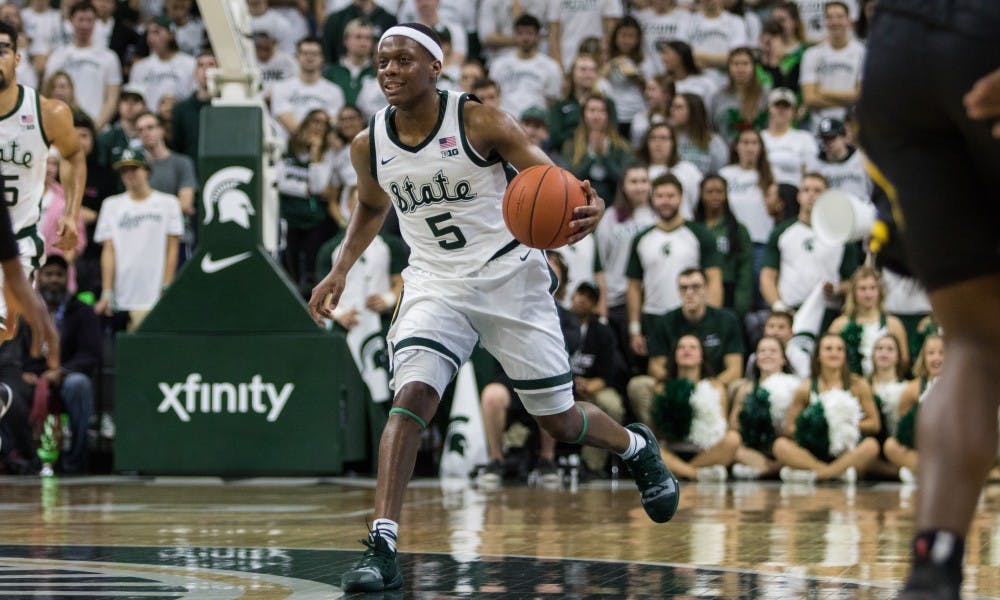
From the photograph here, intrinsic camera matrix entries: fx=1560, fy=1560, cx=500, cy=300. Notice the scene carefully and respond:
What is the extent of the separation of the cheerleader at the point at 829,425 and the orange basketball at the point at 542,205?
6622mm

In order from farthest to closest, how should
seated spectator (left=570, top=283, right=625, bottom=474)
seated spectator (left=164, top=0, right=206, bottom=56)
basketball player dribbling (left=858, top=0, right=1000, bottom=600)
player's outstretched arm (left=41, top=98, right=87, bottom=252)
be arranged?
seated spectator (left=164, top=0, right=206, bottom=56) → seated spectator (left=570, top=283, right=625, bottom=474) → player's outstretched arm (left=41, top=98, right=87, bottom=252) → basketball player dribbling (left=858, top=0, right=1000, bottom=600)

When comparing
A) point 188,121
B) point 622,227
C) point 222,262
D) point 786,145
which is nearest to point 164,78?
point 188,121

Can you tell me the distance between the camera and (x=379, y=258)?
13664mm

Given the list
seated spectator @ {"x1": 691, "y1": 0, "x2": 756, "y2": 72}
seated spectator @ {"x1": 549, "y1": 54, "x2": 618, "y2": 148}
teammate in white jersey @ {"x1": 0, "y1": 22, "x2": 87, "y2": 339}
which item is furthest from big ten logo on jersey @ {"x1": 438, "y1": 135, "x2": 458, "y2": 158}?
seated spectator @ {"x1": 691, "y1": 0, "x2": 756, "y2": 72}

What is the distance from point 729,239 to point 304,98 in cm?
493

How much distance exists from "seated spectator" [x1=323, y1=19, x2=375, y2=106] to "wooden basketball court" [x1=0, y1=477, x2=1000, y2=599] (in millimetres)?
5794

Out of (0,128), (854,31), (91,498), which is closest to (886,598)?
(0,128)

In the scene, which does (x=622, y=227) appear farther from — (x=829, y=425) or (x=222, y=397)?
(x=222, y=397)

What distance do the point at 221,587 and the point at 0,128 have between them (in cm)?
449

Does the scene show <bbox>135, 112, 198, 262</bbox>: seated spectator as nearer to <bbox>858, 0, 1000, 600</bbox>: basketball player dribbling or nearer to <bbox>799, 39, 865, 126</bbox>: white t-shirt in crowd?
<bbox>799, 39, 865, 126</bbox>: white t-shirt in crowd

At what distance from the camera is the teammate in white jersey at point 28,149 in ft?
30.7

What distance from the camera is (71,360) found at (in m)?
13.8

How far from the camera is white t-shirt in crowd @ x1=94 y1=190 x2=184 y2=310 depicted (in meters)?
14.3

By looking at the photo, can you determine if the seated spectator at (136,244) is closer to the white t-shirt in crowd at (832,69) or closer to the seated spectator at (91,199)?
the seated spectator at (91,199)
